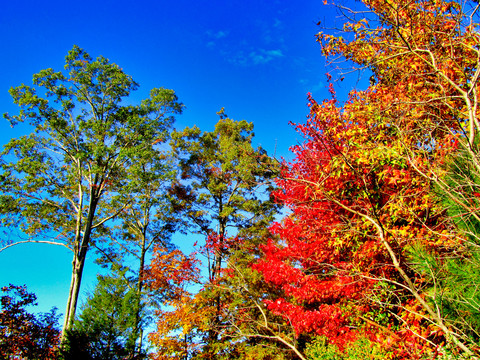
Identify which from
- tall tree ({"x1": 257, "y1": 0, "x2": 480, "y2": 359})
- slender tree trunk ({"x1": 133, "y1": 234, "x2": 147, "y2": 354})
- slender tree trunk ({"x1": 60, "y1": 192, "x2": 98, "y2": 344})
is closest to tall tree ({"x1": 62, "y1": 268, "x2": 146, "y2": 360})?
slender tree trunk ({"x1": 133, "y1": 234, "x2": 147, "y2": 354})

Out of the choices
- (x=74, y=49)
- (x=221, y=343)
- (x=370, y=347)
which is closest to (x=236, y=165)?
(x=221, y=343)

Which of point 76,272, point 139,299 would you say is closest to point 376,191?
point 139,299

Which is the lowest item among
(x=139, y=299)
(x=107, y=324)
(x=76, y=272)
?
(x=107, y=324)

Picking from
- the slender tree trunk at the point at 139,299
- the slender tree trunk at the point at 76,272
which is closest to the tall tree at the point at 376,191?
the slender tree trunk at the point at 139,299

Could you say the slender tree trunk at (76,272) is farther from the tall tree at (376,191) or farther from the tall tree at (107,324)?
the tall tree at (376,191)

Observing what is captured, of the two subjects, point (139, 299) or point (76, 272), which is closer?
point (139, 299)

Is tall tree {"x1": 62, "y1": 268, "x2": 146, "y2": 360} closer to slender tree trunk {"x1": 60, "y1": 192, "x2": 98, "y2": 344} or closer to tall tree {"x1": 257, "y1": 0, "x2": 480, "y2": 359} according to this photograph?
slender tree trunk {"x1": 60, "y1": 192, "x2": 98, "y2": 344}

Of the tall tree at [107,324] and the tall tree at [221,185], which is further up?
the tall tree at [221,185]

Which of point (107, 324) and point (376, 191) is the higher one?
point (376, 191)

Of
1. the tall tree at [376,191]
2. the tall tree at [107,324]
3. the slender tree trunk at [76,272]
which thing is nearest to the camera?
the tall tree at [376,191]

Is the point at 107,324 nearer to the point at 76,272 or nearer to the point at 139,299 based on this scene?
the point at 139,299

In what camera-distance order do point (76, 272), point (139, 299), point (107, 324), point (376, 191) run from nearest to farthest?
1. point (376, 191)
2. point (107, 324)
3. point (139, 299)
4. point (76, 272)

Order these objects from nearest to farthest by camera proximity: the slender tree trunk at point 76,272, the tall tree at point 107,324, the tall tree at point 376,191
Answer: the tall tree at point 376,191, the tall tree at point 107,324, the slender tree trunk at point 76,272

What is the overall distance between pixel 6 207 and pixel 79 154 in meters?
3.56
